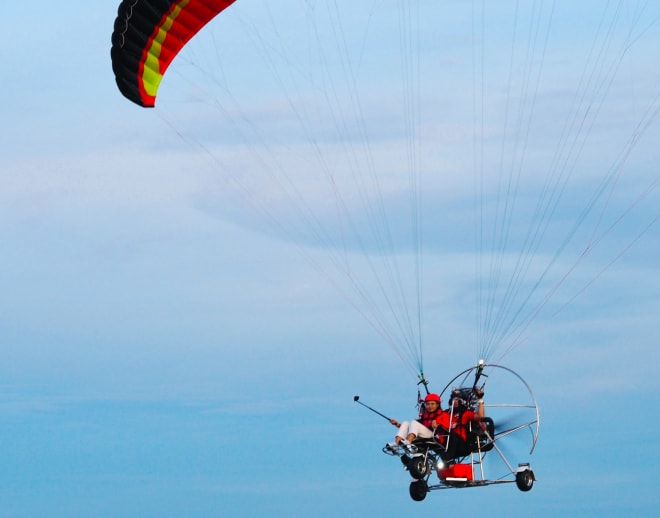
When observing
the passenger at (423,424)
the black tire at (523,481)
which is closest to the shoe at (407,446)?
the passenger at (423,424)

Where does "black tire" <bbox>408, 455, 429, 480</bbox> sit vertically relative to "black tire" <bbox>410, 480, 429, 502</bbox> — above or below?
above

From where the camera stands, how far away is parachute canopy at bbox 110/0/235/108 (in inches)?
749

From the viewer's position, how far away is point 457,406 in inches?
722

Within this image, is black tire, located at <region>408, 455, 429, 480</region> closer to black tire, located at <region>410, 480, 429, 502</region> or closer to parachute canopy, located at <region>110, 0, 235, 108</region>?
black tire, located at <region>410, 480, 429, 502</region>

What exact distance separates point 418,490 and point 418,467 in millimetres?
570

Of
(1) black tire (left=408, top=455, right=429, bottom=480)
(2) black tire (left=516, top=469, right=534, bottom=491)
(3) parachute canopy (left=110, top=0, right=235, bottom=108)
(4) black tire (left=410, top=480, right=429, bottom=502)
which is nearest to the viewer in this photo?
(1) black tire (left=408, top=455, right=429, bottom=480)

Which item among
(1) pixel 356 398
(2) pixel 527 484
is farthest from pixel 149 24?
(2) pixel 527 484

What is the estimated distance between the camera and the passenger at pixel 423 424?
17.9 meters

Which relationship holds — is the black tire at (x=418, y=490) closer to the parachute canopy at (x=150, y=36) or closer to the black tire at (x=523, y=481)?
the black tire at (x=523, y=481)

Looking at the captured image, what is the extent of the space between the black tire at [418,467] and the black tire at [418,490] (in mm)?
280

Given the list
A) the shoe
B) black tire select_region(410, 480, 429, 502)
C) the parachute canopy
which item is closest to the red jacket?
the shoe

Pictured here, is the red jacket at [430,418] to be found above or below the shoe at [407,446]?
above

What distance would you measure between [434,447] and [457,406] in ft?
2.53

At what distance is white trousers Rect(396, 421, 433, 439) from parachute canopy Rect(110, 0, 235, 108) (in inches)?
281
